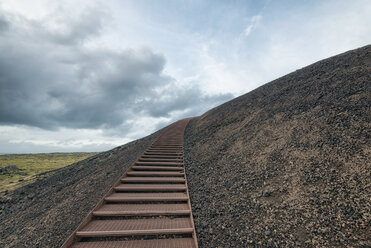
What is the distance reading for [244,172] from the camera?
19.1 ft

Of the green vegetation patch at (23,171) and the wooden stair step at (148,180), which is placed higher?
the wooden stair step at (148,180)

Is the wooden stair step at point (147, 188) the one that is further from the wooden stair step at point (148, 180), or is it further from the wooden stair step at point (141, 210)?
the wooden stair step at point (141, 210)

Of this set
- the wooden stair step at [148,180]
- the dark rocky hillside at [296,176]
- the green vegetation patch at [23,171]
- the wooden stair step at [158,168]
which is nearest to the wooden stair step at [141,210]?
the dark rocky hillside at [296,176]

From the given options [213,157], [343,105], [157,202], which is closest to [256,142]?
[213,157]

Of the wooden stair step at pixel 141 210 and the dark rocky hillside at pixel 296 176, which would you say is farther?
the wooden stair step at pixel 141 210

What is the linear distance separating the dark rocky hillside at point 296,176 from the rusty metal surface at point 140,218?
0.43 metres

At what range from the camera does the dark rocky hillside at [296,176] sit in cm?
331

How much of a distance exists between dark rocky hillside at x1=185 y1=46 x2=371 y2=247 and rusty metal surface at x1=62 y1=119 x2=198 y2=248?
43cm

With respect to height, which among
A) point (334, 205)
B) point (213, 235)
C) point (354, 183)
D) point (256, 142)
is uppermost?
point (256, 142)

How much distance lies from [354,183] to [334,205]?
0.84 m

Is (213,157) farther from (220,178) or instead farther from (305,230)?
(305,230)

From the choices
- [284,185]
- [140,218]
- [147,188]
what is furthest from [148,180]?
[284,185]

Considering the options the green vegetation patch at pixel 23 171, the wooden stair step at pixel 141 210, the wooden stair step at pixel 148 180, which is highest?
the wooden stair step at pixel 148 180

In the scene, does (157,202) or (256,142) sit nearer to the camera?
(157,202)
